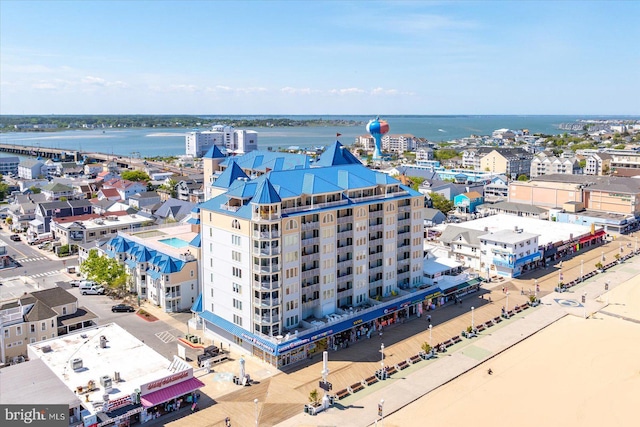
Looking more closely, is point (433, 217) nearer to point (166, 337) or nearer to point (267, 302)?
point (267, 302)

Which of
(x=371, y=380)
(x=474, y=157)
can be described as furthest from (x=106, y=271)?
(x=474, y=157)

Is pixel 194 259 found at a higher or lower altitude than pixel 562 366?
higher

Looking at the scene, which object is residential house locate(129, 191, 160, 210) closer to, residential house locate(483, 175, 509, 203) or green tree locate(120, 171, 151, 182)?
green tree locate(120, 171, 151, 182)

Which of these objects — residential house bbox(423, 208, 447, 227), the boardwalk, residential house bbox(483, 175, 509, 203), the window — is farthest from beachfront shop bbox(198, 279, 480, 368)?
residential house bbox(483, 175, 509, 203)

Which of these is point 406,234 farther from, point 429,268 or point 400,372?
point 400,372

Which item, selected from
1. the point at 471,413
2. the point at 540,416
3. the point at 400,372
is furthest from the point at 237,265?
the point at 540,416

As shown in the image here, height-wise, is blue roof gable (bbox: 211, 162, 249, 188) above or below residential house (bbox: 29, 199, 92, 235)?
above
